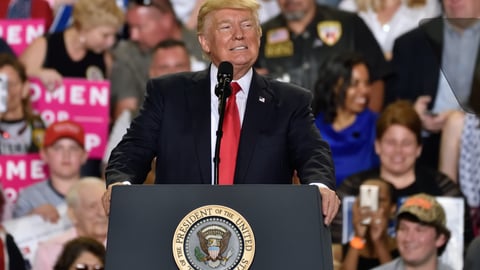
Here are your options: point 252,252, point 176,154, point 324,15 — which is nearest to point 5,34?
point 324,15

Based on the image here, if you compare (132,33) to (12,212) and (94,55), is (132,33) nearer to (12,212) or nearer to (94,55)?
(94,55)

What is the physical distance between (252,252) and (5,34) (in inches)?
208

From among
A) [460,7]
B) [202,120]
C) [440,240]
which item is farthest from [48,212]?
[202,120]

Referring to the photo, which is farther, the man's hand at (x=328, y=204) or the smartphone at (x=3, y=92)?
the smartphone at (x=3, y=92)

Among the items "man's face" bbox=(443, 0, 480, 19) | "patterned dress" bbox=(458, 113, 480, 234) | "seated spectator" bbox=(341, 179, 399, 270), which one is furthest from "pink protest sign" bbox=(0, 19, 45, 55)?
"patterned dress" bbox=(458, 113, 480, 234)

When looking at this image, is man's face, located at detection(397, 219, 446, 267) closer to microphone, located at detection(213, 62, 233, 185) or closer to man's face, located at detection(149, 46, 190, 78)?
man's face, located at detection(149, 46, 190, 78)

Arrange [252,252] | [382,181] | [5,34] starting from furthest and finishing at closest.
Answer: [5,34] → [382,181] → [252,252]

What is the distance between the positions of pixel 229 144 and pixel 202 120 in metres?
0.12

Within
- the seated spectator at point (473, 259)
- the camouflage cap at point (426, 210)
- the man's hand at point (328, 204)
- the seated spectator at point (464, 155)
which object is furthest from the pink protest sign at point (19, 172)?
the man's hand at point (328, 204)

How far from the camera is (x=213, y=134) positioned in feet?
13.4

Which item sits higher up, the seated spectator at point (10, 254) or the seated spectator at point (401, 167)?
the seated spectator at point (401, 167)

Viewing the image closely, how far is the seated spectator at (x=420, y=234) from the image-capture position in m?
6.69

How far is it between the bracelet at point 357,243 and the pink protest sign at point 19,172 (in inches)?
82.9

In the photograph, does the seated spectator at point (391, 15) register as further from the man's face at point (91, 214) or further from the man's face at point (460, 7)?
the man's face at point (91, 214)
